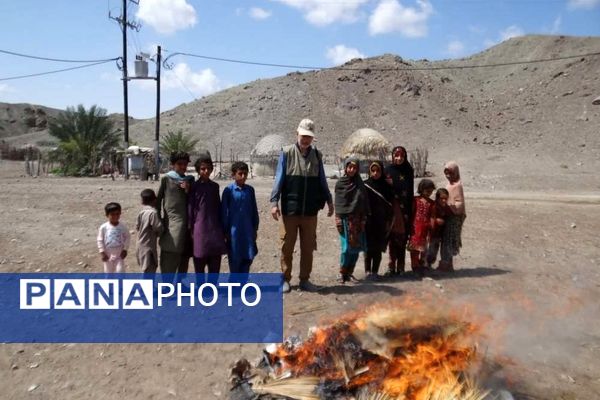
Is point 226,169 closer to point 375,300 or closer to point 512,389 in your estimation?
point 375,300

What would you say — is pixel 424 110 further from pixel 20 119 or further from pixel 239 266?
pixel 20 119

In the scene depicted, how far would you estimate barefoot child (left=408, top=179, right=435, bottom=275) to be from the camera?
550cm

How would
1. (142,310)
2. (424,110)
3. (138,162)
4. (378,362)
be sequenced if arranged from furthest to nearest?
(424,110)
(138,162)
(142,310)
(378,362)

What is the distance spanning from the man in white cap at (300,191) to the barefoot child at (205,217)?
592 millimetres

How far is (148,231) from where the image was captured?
443 centimetres

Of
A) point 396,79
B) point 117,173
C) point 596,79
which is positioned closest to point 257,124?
point 396,79

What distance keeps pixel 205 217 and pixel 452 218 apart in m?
2.97

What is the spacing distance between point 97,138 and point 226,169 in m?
7.15

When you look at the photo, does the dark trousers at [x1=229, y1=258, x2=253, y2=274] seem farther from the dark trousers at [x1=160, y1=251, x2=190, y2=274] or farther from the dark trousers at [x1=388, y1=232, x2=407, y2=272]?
the dark trousers at [x1=388, y1=232, x2=407, y2=272]

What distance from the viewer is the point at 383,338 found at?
9.76 feet

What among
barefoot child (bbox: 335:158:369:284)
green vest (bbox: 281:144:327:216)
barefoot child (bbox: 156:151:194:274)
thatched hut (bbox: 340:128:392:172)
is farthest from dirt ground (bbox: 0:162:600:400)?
thatched hut (bbox: 340:128:392:172)

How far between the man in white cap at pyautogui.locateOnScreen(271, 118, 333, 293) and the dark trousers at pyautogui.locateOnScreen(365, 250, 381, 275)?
0.93 metres

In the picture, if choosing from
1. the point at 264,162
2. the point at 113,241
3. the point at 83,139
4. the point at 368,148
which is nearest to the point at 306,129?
the point at 113,241

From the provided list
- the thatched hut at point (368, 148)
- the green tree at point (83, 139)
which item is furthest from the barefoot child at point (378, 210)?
the green tree at point (83, 139)
